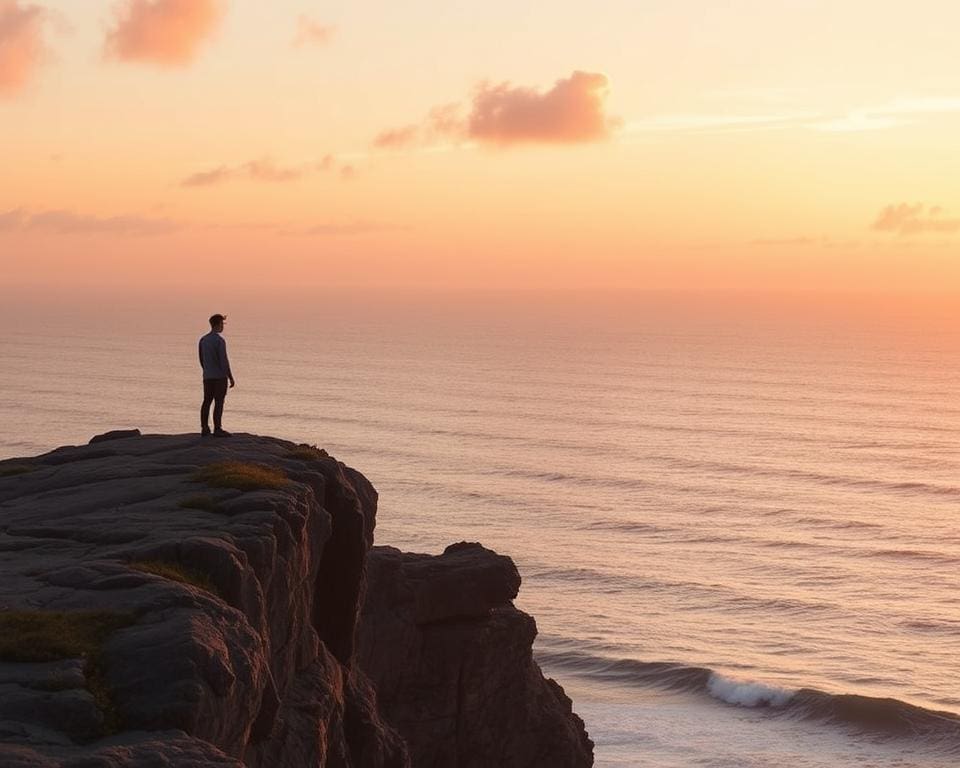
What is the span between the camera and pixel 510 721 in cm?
3988

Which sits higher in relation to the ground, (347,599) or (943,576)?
(347,599)

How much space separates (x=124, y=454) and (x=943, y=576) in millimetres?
70910

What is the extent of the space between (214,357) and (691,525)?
7105 cm

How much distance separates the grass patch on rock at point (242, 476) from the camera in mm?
25297

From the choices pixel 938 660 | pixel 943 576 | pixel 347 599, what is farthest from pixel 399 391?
pixel 347 599

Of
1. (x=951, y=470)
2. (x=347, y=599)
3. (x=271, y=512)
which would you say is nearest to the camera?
(x=271, y=512)

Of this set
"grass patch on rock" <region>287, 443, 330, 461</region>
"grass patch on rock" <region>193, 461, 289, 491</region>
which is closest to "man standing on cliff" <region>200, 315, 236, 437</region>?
"grass patch on rock" <region>287, 443, 330, 461</region>

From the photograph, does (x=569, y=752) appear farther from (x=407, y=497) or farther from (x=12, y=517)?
(x=407, y=497)

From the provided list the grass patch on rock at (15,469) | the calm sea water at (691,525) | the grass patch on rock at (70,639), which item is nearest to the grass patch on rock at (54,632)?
the grass patch on rock at (70,639)

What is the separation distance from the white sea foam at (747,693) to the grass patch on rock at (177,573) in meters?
50.4

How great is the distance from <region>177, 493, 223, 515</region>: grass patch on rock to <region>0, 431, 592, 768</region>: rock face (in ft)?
0.19

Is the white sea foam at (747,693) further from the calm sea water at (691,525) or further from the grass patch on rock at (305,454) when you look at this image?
the grass patch on rock at (305,454)

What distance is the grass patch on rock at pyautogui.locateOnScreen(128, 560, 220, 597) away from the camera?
19312mm

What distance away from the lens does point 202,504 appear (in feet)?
78.0
